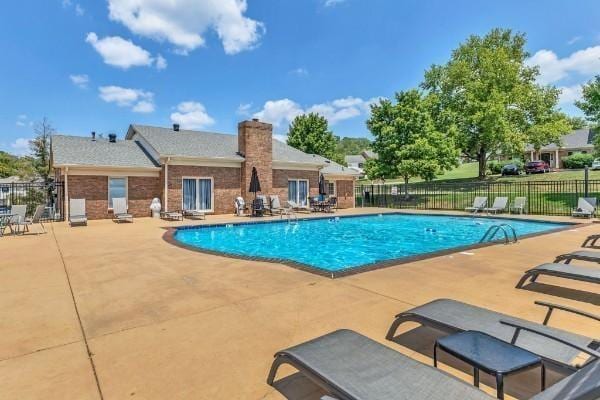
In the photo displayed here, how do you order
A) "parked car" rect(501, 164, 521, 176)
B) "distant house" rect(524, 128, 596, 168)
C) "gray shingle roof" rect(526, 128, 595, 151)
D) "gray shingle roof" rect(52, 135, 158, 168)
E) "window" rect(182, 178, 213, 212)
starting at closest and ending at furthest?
"gray shingle roof" rect(52, 135, 158, 168), "window" rect(182, 178, 213, 212), "parked car" rect(501, 164, 521, 176), "distant house" rect(524, 128, 596, 168), "gray shingle roof" rect(526, 128, 595, 151)

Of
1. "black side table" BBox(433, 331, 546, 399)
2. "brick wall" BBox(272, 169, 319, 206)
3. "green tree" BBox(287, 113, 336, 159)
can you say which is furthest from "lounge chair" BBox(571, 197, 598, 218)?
"green tree" BBox(287, 113, 336, 159)

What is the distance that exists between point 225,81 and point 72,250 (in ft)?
65.1

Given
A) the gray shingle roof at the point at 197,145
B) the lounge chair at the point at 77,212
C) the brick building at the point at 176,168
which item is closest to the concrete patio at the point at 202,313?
the lounge chair at the point at 77,212

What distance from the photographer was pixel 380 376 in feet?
6.91

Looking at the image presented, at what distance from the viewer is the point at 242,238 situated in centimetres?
1309

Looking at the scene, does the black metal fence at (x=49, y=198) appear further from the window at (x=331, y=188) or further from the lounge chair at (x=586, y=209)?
the lounge chair at (x=586, y=209)

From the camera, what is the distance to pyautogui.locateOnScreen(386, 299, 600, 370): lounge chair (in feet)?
8.59

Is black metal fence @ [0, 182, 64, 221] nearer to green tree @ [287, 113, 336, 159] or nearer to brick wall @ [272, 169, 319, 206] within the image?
brick wall @ [272, 169, 319, 206]

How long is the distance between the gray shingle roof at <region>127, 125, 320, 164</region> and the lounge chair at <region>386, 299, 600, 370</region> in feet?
54.9

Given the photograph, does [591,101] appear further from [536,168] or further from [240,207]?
[240,207]

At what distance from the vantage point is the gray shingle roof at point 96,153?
53.4ft

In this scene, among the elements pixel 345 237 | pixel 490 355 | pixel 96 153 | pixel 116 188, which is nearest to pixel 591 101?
pixel 345 237

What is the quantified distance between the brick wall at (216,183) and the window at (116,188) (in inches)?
87.4

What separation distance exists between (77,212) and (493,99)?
32.4 metres
